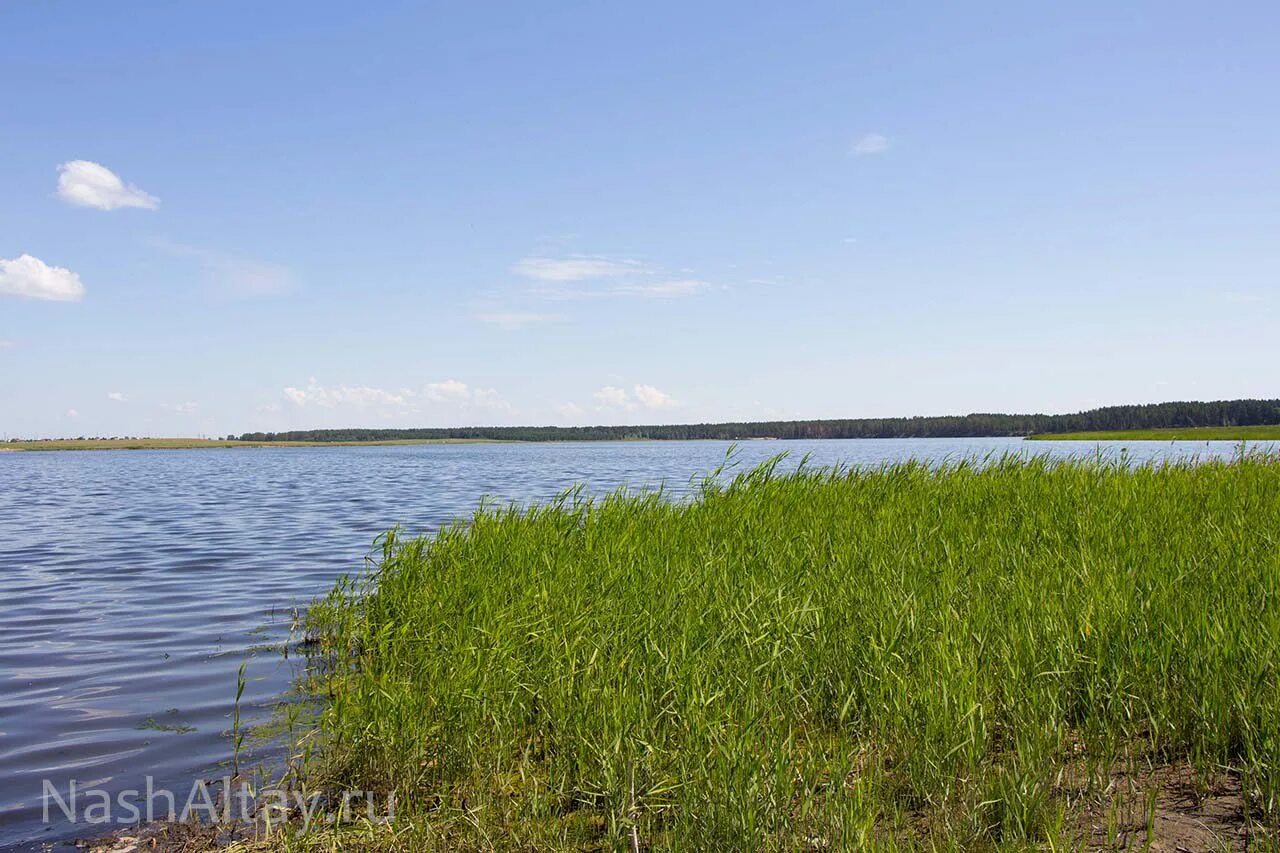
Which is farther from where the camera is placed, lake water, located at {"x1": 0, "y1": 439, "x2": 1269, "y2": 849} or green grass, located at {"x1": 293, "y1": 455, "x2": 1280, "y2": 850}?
lake water, located at {"x1": 0, "y1": 439, "x2": 1269, "y2": 849}

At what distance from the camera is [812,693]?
5.29 metres

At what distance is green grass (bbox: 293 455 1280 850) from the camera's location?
400 cm

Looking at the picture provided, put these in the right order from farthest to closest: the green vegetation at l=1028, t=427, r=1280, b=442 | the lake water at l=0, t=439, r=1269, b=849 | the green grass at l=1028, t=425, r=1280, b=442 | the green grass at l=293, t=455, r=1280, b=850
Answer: the green grass at l=1028, t=425, r=1280, b=442 < the green vegetation at l=1028, t=427, r=1280, b=442 < the lake water at l=0, t=439, r=1269, b=849 < the green grass at l=293, t=455, r=1280, b=850

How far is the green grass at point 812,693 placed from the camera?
13.1 feet

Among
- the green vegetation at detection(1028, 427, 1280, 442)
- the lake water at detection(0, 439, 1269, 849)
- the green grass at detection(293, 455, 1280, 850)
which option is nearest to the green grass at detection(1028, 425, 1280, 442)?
the green vegetation at detection(1028, 427, 1280, 442)

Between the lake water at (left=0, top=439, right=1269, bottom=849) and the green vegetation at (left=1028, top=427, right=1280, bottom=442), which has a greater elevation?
the green vegetation at (left=1028, top=427, right=1280, bottom=442)

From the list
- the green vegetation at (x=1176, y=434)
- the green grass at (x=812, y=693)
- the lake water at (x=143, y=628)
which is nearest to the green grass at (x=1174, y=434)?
the green vegetation at (x=1176, y=434)

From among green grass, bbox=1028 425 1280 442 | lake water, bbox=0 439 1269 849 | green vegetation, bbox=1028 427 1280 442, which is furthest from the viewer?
green grass, bbox=1028 425 1280 442

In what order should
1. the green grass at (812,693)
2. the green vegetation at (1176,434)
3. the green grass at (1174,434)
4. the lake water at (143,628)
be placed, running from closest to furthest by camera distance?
1. the green grass at (812,693)
2. the lake water at (143,628)
3. the green vegetation at (1176,434)
4. the green grass at (1174,434)

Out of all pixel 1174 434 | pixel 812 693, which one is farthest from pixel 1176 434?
pixel 812 693

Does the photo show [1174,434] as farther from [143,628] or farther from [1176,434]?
[143,628]

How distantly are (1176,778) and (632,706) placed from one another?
289cm

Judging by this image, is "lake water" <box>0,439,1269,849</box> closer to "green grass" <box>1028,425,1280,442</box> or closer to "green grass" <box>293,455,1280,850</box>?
"green grass" <box>293,455,1280,850</box>

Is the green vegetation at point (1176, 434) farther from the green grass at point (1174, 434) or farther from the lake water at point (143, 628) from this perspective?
the lake water at point (143, 628)
